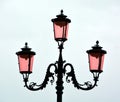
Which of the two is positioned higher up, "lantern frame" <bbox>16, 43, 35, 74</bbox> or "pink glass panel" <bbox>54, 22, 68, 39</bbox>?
"pink glass panel" <bbox>54, 22, 68, 39</bbox>

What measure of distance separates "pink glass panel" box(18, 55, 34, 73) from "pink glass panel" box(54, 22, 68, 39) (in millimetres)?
842

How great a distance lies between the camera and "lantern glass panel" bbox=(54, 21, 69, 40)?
13281 mm

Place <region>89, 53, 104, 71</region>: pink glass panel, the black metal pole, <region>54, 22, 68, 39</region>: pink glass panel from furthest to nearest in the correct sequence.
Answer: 1. <region>89, 53, 104, 71</region>: pink glass panel
2. <region>54, 22, 68, 39</region>: pink glass panel
3. the black metal pole

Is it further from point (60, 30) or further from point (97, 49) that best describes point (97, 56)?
point (60, 30)

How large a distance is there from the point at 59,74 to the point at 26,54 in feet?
3.12

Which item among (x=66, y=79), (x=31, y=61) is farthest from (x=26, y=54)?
(x=66, y=79)

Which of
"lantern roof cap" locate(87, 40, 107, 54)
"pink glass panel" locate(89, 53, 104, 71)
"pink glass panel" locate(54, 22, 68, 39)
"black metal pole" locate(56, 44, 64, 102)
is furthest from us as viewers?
"lantern roof cap" locate(87, 40, 107, 54)

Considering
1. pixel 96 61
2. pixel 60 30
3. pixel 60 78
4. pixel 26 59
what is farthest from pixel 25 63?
pixel 96 61

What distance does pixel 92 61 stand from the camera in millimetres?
13391

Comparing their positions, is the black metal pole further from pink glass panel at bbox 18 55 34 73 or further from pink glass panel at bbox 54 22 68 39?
pink glass panel at bbox 18 55 34 73

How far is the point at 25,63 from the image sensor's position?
1354cm

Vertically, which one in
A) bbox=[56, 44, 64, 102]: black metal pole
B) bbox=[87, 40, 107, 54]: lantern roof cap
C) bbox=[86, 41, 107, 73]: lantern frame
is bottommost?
bbox=[56, 44, 64, 102]: black metal pole

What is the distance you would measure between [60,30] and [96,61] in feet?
3.51

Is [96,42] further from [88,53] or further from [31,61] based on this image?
[31,61]
